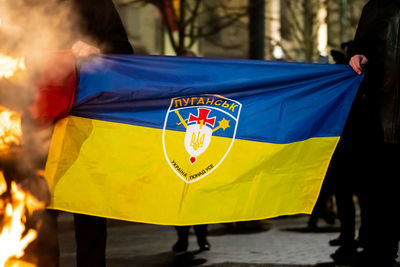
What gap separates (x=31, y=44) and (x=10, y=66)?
240 mm

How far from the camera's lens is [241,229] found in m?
10.1

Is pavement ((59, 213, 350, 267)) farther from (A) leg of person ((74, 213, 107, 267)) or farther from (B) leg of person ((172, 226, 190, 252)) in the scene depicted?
(A) leg of person ((74, 213, 107, 267))

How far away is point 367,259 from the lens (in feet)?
16.1

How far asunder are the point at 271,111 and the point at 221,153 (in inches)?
18.6

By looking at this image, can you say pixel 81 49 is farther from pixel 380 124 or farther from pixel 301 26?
pixel 301 26

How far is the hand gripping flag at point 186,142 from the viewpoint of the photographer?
446 cm

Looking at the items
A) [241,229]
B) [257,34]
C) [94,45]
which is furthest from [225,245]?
[257,34]

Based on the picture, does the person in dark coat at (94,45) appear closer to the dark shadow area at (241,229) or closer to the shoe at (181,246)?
the shoe at (181,246)

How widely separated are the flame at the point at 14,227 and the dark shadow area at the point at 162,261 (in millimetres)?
2289

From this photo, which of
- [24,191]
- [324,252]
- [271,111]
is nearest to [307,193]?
[271,111]

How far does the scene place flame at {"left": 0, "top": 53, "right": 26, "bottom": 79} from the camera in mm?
4188

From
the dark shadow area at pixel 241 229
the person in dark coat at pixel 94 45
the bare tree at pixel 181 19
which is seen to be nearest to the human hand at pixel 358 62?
the person in dark coat at pixel 94 45

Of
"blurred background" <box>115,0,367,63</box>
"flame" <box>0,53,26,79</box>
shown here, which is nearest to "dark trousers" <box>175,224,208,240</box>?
"flame" <box>0,53,26,79</box>

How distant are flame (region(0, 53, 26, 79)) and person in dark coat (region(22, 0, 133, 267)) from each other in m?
0.33
